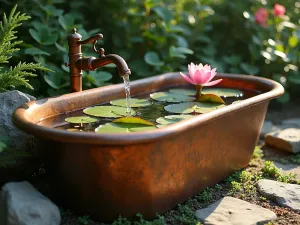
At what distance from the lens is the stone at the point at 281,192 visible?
252 cm

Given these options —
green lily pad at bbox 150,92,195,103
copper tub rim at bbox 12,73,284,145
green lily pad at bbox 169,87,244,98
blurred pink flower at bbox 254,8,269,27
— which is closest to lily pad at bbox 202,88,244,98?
green lily pad at bbox 169,87,244,98

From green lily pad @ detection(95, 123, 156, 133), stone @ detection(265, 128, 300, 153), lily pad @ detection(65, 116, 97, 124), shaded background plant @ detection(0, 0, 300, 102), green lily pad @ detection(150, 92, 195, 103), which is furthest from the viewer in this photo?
shaded background plant @ detection(0, 0, 300, 102)

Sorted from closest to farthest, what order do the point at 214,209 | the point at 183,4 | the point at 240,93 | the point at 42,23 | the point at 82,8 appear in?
the point at 214,209 → the point at 240,93 → the point at 42,23 → the point at 82,8 → the point at 183,4

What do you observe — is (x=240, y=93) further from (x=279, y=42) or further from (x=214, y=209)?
(x=279, y=42)

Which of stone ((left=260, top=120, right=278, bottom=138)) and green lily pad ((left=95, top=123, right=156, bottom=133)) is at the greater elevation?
green lily pad ((left=95, top=123, right=156, bottom=133))

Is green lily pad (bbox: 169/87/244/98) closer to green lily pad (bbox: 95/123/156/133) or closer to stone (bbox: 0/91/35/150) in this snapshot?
green lily pad (bbox: 95/123/156/133)

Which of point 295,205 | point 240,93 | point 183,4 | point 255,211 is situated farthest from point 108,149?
point 183,4

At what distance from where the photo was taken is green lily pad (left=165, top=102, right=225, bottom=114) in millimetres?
2758

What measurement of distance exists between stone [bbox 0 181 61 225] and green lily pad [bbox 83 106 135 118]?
1.97 ft

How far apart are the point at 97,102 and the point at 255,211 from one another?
1.06 metres

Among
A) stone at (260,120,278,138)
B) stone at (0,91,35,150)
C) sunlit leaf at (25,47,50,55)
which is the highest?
sunlit leaf at (25,47,50,55)

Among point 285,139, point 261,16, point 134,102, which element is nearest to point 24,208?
point 134,102

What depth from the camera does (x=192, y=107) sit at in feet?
9.26

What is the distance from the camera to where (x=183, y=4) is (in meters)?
4.62
